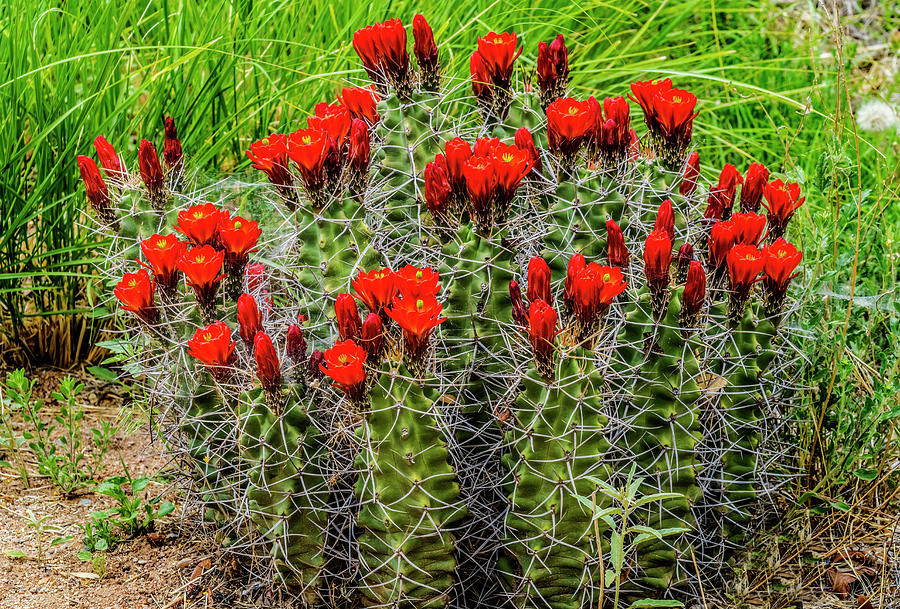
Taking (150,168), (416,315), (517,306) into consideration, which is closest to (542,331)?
(517,306)

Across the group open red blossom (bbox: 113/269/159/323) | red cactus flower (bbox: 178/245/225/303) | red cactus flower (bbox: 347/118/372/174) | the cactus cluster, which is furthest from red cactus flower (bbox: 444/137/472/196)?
open red blossom (bbox: 113/269/159/323)

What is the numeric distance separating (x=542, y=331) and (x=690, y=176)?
3.00 feet

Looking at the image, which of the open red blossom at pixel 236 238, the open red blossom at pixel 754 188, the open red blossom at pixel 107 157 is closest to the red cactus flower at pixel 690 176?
the open red blossom at pixel 754 188

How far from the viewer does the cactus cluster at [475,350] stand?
1919 millimetres

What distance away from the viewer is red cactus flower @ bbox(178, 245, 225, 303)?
6.71ft

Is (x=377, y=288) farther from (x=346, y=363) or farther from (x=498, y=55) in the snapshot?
(x=498, y=55)

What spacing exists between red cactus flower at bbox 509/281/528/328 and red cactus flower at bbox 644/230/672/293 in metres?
0.30

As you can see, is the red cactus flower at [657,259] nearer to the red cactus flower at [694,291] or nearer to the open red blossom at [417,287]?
the red cactus flower at [694,291]

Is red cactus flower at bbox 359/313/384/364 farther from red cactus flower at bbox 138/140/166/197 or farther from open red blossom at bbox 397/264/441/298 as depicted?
red cactus flower at bbox 138/140/166/197

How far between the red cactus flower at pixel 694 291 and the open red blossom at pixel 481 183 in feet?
1.55

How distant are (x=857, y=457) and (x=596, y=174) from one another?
109 centimetres

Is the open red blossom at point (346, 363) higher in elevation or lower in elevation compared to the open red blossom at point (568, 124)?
lower

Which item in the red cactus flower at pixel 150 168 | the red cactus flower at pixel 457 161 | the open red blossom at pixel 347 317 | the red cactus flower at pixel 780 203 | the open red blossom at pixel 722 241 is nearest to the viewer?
the open red blossom at pixel 347 317

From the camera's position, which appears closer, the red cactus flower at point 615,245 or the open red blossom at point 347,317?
the open red blossom at point 347,317
